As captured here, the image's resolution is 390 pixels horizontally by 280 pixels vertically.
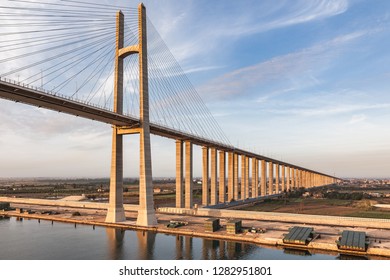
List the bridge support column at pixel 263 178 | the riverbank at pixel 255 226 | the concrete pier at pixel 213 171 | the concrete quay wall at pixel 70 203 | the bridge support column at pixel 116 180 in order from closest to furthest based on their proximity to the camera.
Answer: the riverbank at pixel 255 226 → the bridge support column at pixel 116 180 → the concrete quay wall at pixel 70 203 → the concrete pier at pixel 213 171 → the bridge support column at pixel 263 178

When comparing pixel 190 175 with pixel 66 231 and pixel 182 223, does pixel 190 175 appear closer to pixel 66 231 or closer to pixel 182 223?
pixel 182 223

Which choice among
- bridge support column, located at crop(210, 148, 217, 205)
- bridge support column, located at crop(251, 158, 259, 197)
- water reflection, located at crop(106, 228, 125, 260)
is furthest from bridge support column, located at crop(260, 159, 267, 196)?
water reflection, located at crop(106, 228, 125, 260)

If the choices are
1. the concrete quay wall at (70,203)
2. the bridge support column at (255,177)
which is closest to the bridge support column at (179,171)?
the concrete quay wall at (70,203)

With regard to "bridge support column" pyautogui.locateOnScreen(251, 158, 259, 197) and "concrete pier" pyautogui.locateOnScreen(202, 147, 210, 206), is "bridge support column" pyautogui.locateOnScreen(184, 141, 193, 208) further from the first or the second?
"bridge support column" pyautogui.locateOnScreen(251, 158, 259, 197)

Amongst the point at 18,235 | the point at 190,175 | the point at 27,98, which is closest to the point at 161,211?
the point at 190,175

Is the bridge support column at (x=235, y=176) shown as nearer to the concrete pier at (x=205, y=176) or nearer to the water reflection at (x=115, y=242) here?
the concrete pier at (x=205, y=176)

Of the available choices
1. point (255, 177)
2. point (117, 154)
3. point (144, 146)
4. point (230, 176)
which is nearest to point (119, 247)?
point (144, 146)

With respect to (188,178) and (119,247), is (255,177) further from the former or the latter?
(119,247)
